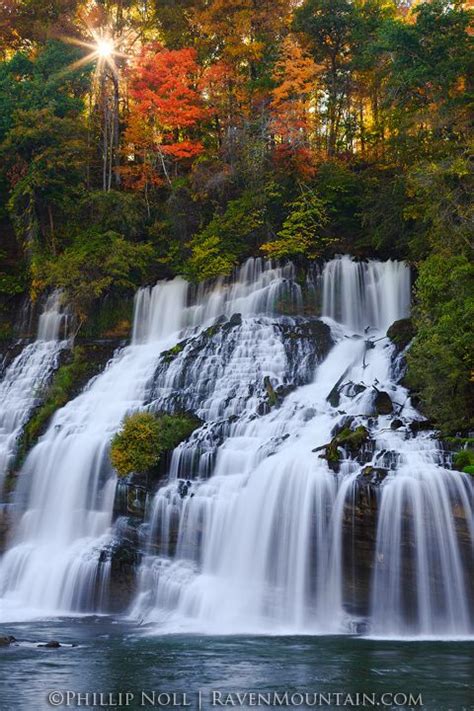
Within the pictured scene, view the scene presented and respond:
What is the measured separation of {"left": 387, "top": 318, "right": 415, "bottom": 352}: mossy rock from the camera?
23.0 metres

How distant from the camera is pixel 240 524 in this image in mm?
17562

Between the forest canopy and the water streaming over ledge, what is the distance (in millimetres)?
3940

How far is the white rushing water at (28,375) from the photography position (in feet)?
82.2

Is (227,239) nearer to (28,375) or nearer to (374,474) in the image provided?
(28,375)

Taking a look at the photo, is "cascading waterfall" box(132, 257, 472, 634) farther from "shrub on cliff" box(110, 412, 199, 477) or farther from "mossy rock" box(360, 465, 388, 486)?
"shrub on cliff" box(110, 412, 199, 477)

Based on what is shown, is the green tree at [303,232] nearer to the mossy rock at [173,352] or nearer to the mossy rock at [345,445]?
the mossy rock at [173,352]

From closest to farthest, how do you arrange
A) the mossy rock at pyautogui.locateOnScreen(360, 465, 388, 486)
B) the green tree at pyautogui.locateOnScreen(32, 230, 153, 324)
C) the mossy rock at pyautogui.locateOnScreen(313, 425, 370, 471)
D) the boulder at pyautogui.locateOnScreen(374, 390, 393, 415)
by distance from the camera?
1. the mossy rock at pyautogui.locateOnScreen(360, 465, 388, 486)
2. the mossy rock at pyautogui.locateOnScreen(313, 425, 370, 471)
3. the boulder at pyautogui.locateOnScreen(374, 390, 393, 415)
4. the green tree at pyautogui.locateOnScreen(32, 230, 153, 324)

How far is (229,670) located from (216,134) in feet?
110

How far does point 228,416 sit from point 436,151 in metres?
12.2

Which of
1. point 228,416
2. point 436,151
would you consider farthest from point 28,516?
point 436,151

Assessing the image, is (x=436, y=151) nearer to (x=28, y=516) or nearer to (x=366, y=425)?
(x=366, y=425)

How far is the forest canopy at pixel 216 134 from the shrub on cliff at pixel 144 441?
10582mm

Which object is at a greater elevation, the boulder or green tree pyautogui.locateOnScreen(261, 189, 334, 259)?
green tree pyautogui.locateOnScreen(261, 189, 334, 259)

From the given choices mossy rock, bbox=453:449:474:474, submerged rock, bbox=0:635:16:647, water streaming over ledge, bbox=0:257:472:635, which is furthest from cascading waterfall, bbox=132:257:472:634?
submerged rock, bbox=0:635:16:647
